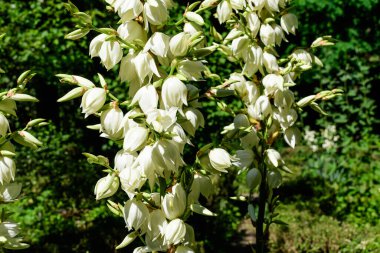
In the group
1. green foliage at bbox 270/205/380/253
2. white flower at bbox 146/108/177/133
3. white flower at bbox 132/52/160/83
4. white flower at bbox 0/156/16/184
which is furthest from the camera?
green foliage at bbox 270/205/380/253

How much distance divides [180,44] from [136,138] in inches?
11.0

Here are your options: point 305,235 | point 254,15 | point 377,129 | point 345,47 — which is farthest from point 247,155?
point 377,129

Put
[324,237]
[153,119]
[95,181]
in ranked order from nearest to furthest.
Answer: [153,119] → [324,237] → [95,181]

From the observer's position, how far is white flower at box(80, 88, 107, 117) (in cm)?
145

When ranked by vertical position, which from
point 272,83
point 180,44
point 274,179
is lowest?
point 274,179

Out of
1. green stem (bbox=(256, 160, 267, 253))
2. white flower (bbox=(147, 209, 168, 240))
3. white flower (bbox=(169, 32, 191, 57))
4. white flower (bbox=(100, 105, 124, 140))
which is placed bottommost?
green stem (bbox=(256, 160, 267, 253))

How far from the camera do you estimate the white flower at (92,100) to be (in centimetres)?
145

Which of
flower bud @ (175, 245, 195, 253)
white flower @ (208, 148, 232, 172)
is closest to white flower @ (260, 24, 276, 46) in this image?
white flower @ (208, 148, 232, 172)

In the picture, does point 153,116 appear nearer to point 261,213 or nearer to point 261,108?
point 261,108

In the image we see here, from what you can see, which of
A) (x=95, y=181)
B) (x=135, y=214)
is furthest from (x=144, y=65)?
(x=95, y=181)

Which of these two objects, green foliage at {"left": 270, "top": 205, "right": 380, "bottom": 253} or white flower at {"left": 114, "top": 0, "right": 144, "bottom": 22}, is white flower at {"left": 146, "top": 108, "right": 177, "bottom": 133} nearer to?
white flower at {"left": 114, "top": 0, "right": 144, "bottom": 22}

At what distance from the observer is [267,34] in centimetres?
191

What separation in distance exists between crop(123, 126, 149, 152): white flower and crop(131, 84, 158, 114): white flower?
5cm

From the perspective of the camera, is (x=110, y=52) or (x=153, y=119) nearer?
(x=153, y=119)
